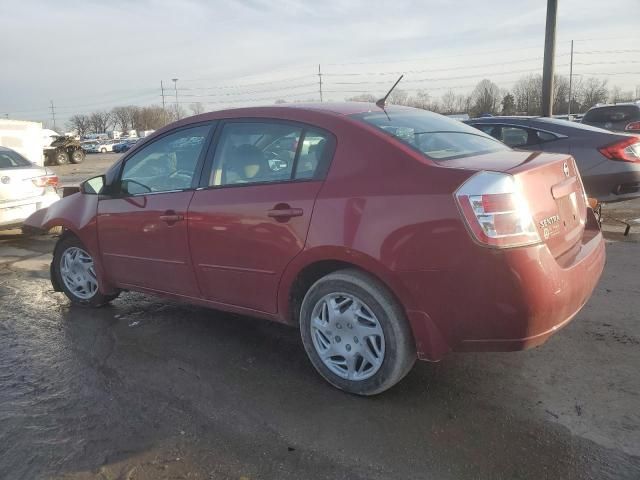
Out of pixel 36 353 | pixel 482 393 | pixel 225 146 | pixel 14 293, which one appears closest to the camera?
pixel 482 393

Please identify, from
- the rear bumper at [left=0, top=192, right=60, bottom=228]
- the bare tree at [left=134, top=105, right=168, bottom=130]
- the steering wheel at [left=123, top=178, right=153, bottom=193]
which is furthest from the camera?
the bare tree at [left=134, top=105, right=168, bottom=130]

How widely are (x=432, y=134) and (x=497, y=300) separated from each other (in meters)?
1.23

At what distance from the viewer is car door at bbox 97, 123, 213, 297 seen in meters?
3.75

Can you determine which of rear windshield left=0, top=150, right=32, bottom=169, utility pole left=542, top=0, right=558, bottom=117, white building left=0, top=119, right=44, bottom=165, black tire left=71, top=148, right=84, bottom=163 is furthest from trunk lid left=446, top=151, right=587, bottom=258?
black tire left=71, top=148, right=84, bottom=163

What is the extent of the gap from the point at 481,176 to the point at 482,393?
1255mm

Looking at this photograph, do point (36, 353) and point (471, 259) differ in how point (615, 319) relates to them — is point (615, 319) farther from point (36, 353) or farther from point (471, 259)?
point (36, 353)

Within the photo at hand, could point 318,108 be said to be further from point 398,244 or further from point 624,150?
point 624,150

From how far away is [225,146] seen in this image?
3.65 meters

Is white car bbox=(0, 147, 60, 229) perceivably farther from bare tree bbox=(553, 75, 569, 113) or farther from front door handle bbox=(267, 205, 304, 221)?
bare tree bbox=(553, 75, 569, 113)

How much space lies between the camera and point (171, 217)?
3746 mm

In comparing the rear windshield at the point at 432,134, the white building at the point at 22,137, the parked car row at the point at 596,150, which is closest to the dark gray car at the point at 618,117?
the parked car row at the point at 596,150

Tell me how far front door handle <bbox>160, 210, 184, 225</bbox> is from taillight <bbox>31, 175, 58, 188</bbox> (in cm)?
525

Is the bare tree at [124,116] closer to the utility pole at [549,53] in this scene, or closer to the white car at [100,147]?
the white car at [100,147]

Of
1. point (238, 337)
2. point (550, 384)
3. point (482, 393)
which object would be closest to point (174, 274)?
point (238, 337)
